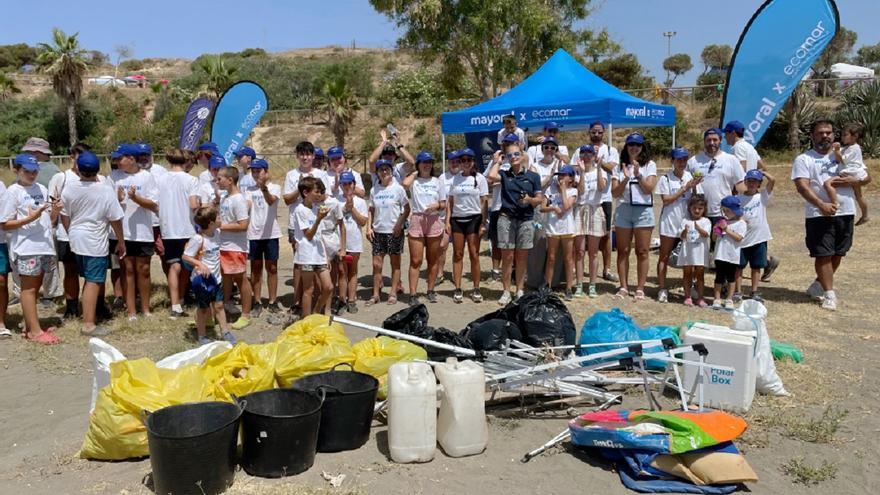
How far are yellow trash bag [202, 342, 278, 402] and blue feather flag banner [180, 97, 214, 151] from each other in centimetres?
822

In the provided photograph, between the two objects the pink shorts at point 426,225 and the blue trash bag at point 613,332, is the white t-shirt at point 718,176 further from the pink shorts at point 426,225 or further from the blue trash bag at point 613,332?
the pink shorts at point 426,225

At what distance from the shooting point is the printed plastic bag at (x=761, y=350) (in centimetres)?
485

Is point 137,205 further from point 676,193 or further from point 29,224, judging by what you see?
point 676,193

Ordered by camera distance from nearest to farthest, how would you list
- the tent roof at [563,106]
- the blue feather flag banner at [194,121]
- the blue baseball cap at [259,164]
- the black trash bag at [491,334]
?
the black trash bag at [491,334]
the blue baseball cap at [259,164]
the tent roof at [563,106]
the blue feather flag banner at [194,121]

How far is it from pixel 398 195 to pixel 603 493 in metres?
4.69

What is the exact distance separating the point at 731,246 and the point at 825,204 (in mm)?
1190

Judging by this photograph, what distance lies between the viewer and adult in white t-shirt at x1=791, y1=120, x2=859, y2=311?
756 centimetres

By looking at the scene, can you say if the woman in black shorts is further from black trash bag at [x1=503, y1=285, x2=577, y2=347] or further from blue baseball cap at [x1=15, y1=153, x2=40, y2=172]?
blue baseball cap at [x1=15, y1=153, x2=40, y2=172]

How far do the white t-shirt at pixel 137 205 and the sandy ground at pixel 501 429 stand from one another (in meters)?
0.97

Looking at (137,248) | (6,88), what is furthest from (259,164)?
(6,88)

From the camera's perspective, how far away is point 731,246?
7.51 meters

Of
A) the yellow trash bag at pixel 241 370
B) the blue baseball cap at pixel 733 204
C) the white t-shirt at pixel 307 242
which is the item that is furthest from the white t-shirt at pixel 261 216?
the blue baseball cap at pixel 733 204

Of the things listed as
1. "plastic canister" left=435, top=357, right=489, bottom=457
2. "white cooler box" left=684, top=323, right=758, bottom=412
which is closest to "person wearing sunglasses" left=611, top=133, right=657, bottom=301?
"white cooler box" left=684, top=323, right=758, bottom=412

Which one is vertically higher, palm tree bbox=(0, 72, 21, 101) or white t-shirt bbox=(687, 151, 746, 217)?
palm tree bbox=(0, 72, 21, 101)
